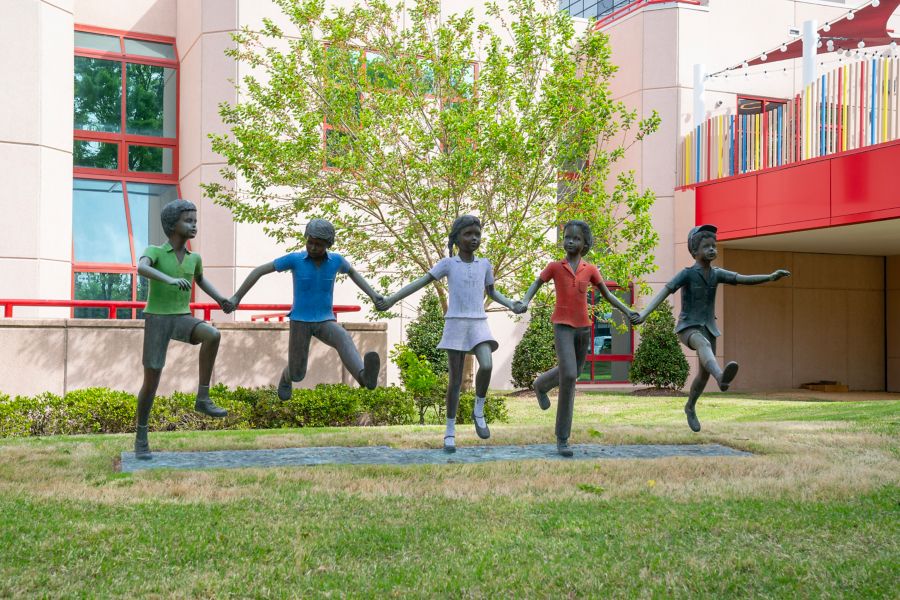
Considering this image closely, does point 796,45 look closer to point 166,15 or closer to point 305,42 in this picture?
point 305,42

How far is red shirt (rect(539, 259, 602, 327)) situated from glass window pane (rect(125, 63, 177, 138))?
577 inches

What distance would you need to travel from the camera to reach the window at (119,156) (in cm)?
1952

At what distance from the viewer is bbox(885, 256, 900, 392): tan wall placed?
2481cm

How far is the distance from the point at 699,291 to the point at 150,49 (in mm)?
15564

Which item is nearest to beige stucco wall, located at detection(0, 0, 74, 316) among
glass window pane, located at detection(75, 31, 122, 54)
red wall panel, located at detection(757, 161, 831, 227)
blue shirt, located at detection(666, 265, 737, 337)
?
glass window pane, located at detection(75, 31, 122, 54)

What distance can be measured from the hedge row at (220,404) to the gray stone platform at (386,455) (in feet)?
10.4

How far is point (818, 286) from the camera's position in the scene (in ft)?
79.6

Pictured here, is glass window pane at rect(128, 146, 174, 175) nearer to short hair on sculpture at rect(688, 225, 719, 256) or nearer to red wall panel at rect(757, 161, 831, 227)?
red wall panel at rect(757, 161, 831, 227)

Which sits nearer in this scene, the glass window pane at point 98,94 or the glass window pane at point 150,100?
the glass window pane at point 98,94

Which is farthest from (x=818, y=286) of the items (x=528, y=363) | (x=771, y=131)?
(x=528, y=363)

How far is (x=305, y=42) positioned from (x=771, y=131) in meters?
10.0

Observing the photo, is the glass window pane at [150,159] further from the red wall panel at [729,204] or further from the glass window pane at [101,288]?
the red wall panel at [729,204]

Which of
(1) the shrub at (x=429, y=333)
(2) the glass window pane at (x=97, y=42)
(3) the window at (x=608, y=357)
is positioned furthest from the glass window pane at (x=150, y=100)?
(3) the window at (x=608, y=357)

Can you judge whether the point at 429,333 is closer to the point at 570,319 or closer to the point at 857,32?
the point at 570,319
